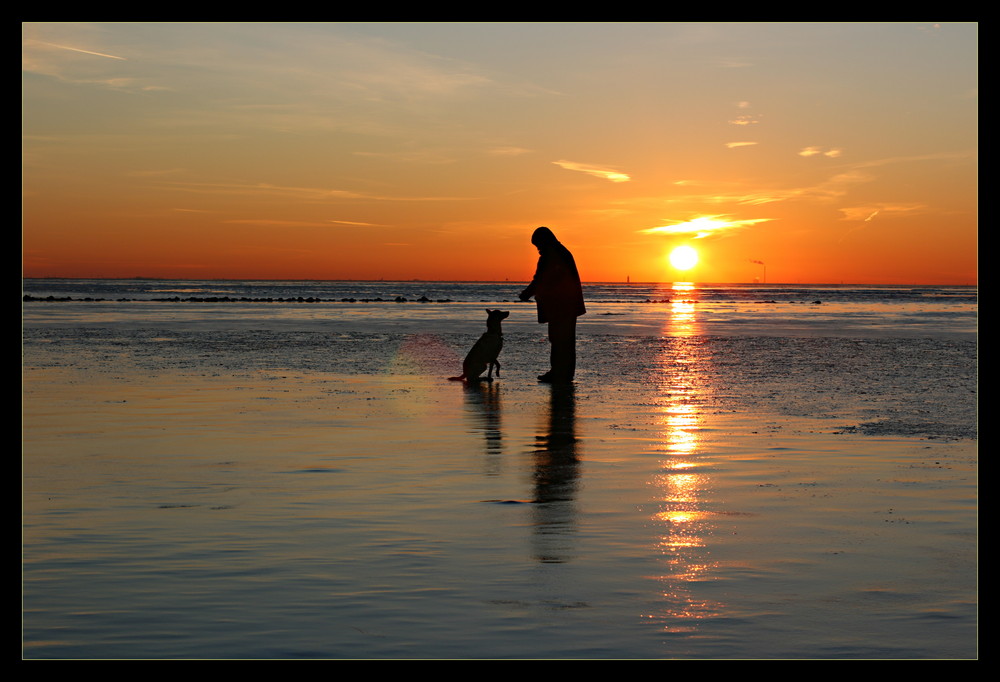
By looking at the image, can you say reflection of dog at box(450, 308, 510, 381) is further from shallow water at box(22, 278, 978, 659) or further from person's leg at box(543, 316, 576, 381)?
shallow water at box(22, 278, 978, 659)

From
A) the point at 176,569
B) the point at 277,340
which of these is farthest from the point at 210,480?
the point at 277,340

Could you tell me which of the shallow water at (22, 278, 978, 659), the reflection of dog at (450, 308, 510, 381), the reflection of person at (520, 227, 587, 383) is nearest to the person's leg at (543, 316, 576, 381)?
the reflection of person at (520, 227, 587, 383)

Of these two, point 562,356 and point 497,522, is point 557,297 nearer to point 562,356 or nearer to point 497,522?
point 562,356

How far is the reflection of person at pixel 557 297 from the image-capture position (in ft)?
49.3

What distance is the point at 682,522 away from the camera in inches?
243

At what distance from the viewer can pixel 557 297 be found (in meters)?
15.5

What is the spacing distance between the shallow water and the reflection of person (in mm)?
1418

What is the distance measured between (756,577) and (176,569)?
2.63 meters

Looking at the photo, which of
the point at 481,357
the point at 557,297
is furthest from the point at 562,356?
the point at 481,357

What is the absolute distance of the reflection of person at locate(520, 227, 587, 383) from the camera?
1504cm

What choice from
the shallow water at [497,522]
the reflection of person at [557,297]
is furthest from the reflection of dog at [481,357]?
the shallow water at [497,522]

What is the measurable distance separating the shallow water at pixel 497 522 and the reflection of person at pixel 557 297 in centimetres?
142

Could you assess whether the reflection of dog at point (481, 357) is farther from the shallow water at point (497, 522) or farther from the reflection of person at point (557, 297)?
the shallow water at point (497, 522)
